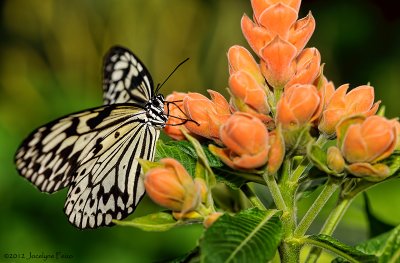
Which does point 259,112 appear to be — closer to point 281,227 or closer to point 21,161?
point 281,227

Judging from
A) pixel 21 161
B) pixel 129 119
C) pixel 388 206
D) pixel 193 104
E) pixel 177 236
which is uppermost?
pixel 193 104

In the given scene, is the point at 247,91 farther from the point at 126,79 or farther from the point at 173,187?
the point at 126,79

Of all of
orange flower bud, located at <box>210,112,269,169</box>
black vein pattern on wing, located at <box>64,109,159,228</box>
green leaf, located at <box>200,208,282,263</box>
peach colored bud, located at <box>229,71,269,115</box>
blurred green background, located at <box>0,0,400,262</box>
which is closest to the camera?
green leaf, located at <box>200,208,282,263</box>

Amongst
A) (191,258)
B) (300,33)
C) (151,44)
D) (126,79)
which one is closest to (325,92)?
(300,33)

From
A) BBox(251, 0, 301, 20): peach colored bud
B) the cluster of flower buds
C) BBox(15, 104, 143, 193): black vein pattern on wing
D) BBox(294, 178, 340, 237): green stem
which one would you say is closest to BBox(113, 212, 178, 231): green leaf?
the cluster of flower buds

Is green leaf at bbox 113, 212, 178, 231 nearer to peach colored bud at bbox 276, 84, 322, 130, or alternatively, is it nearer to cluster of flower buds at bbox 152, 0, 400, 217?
cluster of flower buds at bbox 152, 0, 400, 217

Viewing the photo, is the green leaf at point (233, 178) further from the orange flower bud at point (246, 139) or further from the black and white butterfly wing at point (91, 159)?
the black and white butterfly wing at point (91, 159)

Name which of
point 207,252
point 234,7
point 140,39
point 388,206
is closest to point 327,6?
point 234,7
